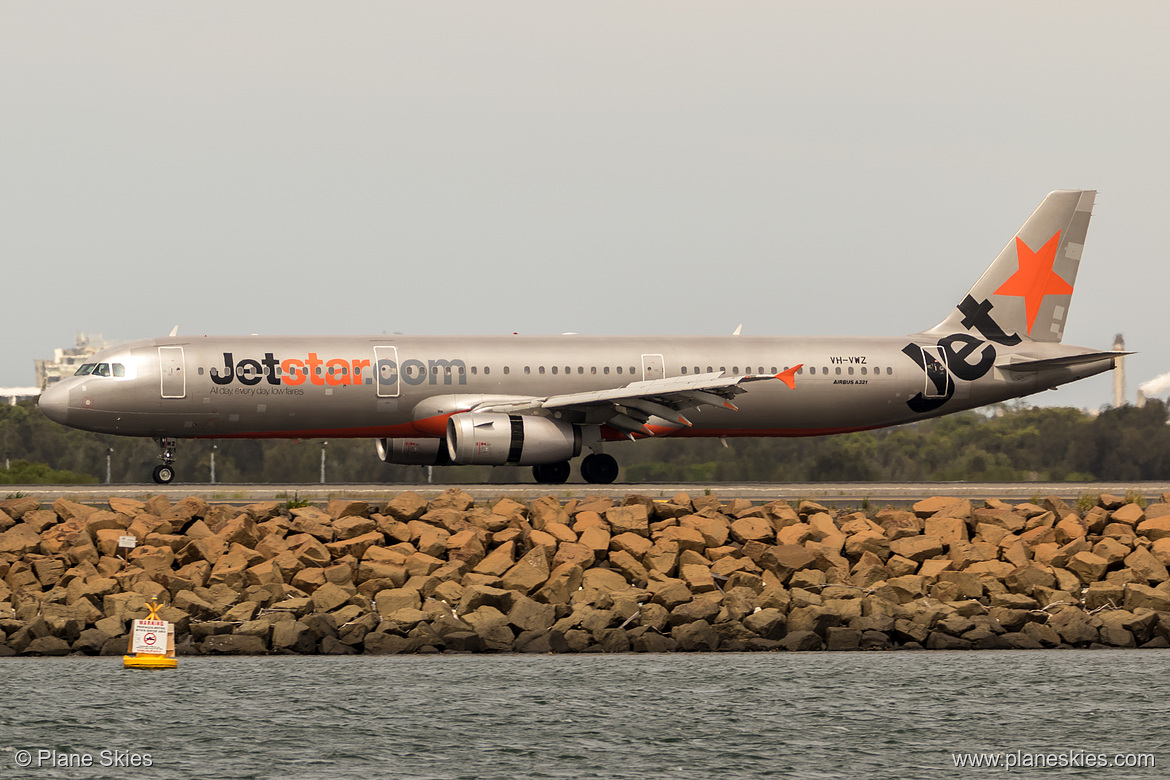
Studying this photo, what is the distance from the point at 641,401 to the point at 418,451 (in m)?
6.17

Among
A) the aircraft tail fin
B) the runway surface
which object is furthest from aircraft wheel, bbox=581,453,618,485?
the aircraft tail fin

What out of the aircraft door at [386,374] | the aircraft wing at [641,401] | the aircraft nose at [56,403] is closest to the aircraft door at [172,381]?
the aircraft nose at [56,403]

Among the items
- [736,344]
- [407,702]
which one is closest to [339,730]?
[407,702]

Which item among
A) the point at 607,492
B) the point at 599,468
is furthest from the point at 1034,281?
the point at 607,492

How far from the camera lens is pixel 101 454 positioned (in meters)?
52.0

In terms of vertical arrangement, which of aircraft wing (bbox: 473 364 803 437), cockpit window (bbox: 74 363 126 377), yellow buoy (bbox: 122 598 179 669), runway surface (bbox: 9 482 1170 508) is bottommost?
yellow buoy (bbox: 122 598 179 669)

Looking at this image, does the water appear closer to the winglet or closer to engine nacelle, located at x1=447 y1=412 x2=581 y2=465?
the winglet

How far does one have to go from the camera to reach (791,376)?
3488 centimetres

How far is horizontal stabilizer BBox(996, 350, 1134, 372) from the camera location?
40.0 metres

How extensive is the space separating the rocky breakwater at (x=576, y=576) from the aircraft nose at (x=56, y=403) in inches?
268

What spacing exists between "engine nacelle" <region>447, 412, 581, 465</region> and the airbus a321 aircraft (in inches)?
1.5

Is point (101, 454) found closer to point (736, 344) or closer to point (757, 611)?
point (736, 344)

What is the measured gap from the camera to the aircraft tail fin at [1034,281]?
42000 millimetres

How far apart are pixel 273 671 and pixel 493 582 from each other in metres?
4.26
